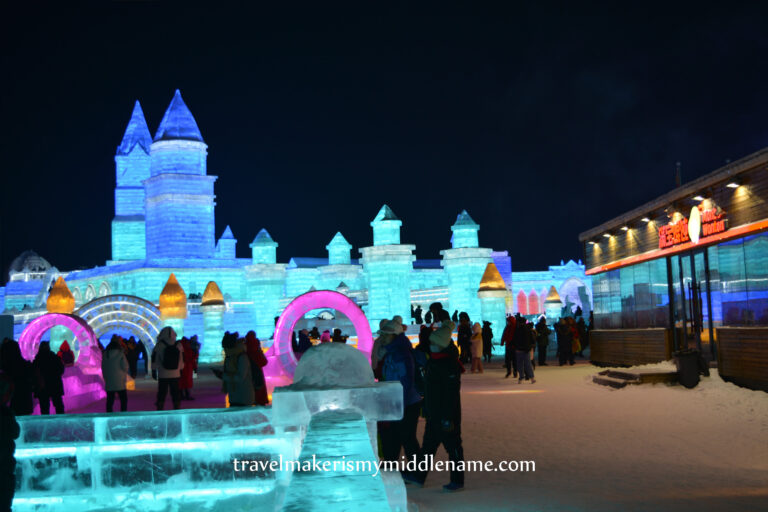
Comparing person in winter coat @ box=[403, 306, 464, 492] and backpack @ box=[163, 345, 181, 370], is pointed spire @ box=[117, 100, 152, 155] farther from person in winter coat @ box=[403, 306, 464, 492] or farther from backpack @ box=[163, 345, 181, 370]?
person in winter coat @ box=[403, 306, 464, 492]

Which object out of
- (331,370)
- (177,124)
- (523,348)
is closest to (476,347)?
(523,348)

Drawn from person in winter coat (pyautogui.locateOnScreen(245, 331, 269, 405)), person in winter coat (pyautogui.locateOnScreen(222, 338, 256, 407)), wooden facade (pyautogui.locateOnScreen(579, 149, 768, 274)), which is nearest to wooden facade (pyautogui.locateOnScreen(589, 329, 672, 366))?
wooden facade (pyautogui.locateOnScreen(579, 149, 768, 274))

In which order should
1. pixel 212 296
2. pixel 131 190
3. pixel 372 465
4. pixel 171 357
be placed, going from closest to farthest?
pixel 372 465 < pixel 171 357 < pixel 212 296 < pixel 131 190

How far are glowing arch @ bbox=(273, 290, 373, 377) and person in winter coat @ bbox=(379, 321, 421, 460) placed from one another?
36.1 ft

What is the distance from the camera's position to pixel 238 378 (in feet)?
32.2

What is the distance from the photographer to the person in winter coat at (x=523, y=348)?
710 inches

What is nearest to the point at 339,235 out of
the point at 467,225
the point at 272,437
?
the point at 467,225

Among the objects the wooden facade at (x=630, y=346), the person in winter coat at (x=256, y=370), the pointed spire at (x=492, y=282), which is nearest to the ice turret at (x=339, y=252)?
the pointed spire at (x=492, y=282)

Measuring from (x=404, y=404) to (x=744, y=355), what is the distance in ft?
27.5

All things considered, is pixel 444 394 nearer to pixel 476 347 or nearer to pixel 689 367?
pixel 689 367

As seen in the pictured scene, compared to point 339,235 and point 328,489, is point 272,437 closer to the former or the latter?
point 328,489

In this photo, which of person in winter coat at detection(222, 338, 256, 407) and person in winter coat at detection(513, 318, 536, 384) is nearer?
person in winter coat at detection(222, 338, 256, 407)

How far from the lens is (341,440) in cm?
452

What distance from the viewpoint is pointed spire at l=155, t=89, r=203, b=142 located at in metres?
53.4
